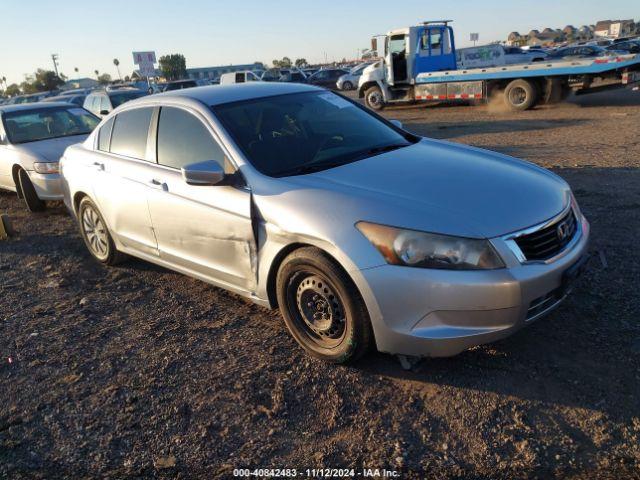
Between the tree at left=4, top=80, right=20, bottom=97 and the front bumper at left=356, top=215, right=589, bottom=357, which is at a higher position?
the tree at left=4, top=80, right=20, bottom=97

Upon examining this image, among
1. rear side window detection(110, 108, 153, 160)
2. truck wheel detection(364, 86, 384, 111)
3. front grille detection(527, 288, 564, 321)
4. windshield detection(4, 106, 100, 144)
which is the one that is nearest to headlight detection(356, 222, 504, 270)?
front grille detection(527, 288, 564, 321)

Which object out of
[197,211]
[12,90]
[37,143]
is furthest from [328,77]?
[12,90]

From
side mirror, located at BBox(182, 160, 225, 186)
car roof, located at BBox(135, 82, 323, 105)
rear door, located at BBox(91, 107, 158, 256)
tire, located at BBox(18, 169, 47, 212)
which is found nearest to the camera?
side mirror, located at BBox(182, 160, 225, 186)

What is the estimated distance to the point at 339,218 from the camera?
3066 millimetres

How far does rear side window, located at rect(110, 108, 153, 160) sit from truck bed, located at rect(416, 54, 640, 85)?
1292 cm

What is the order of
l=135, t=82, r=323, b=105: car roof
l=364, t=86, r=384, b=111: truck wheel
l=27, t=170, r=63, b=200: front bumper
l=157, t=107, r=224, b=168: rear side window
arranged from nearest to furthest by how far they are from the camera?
l=157, t=107, r=224, b=168: rear side window
l=135, t=82, r=323, b=105: car roof
l=27, t=170, r=63, b=200: front bumper
l=364, t=86, r=384, b=111: truck wheel

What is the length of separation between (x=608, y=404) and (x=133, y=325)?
3.28 meters

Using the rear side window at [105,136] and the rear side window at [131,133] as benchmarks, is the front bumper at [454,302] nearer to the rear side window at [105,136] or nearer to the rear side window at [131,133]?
the rear side window at [131,133]

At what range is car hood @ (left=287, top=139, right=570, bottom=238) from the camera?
2910 millimetres

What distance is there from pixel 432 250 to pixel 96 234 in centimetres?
389

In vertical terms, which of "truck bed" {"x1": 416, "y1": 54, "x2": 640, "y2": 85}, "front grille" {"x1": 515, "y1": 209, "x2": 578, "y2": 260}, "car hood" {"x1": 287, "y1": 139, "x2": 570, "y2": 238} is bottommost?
"front grille" {"x1": 515, "y1": 209, "x2": 578, "y2": 260}

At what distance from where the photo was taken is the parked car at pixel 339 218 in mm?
2848

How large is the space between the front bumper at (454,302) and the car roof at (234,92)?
2.00 metres

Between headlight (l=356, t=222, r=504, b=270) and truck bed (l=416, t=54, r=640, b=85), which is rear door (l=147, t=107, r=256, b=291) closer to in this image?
headlight (l=356, t=222, r=504, b=270)
